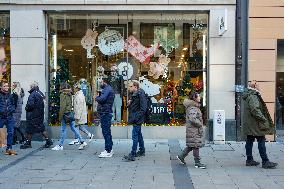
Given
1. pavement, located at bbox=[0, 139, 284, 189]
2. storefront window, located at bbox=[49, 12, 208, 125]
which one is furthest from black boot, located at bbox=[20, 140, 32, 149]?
storefront window, located at bbox=[49, 12, 208, 125]

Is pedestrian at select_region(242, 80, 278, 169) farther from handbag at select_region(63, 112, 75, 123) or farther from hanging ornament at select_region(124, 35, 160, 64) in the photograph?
hanging ornament at select_region(124, 35, 160, 64)

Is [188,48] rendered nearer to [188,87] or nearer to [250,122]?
[188,87]

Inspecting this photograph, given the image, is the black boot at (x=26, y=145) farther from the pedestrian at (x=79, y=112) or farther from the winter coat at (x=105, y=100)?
the winter coat at (x=105, y=100)

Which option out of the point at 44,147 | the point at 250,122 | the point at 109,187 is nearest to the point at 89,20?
the point at 44,147

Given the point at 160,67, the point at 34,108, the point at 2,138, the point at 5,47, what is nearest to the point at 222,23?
the point at 160,67

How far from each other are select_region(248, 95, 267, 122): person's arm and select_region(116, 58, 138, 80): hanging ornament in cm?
574

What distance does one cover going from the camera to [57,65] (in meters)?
14.7

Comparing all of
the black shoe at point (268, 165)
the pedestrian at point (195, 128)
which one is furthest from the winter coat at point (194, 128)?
the black shoe at point (268, 165)

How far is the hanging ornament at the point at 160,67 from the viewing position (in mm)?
14789

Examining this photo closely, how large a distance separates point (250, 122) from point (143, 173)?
2.51m

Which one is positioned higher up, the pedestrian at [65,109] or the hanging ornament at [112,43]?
the hanging ornament at [112,43]

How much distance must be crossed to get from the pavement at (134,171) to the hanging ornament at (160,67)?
123 inches

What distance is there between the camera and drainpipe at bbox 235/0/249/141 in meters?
13.7

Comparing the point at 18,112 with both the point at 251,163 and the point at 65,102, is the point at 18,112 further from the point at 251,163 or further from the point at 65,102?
the point at 251,163
